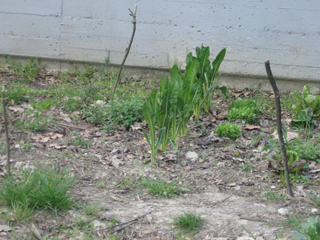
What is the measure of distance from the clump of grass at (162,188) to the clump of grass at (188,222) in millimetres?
431

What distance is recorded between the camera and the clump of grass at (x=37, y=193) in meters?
2.54

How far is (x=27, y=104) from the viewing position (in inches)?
180

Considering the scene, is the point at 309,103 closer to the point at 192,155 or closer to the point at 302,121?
Answer: the point at 302,121

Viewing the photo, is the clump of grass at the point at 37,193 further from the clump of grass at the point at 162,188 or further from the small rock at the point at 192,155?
the small rock at the point at 192,155

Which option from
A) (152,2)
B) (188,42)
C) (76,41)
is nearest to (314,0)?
(188,42)

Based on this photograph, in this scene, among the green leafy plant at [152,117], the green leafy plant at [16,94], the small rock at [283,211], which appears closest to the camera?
the small rock at [283,211]

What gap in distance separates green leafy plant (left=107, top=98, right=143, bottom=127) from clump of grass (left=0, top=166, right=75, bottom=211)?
1.51m

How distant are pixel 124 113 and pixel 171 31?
6.64 ft

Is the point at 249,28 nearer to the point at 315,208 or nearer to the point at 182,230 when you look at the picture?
the point at 315,208

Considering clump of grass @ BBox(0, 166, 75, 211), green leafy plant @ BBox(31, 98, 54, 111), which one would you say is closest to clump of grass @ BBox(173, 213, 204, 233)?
clump of grass @ BBox(0, 166, 75, 211)

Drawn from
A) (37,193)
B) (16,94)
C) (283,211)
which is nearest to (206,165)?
(283,211)

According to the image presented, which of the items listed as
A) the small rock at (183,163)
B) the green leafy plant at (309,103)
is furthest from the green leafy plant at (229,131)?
the green leafy plant at (309,103)

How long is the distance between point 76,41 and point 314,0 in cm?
363

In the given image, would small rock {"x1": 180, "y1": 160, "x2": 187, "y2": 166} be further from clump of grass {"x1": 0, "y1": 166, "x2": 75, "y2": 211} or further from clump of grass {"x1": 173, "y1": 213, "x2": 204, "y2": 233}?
clump of grass {"x1": 0, "y1": 166, "x2": 75, "y2": 211}
